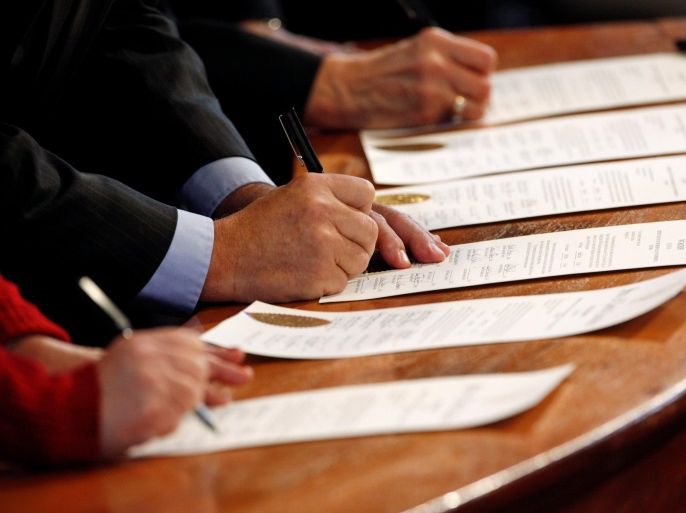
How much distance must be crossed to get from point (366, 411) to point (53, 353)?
295 mm


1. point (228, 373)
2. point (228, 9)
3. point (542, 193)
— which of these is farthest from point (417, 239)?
point (228, 9)

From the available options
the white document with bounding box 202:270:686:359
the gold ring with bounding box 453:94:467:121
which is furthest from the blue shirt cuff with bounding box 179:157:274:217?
the gold ring with bounding box 453:94:467:121

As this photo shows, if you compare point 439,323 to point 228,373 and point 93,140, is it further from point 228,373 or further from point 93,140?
point 93,140

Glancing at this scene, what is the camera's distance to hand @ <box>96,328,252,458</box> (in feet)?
2.75

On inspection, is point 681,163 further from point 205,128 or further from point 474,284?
point 205,128

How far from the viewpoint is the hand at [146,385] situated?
837 mm

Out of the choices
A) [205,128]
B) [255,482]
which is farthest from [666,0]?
[255,482]

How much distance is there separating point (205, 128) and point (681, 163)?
69cm

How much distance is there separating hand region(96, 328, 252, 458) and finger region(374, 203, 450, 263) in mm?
448

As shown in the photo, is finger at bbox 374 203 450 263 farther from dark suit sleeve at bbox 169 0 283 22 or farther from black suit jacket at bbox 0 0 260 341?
dark suit sleeve at bbox 169 0 283 22

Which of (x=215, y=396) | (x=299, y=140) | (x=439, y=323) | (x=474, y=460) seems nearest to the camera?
(x=474, y=460)

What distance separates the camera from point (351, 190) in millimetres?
1226

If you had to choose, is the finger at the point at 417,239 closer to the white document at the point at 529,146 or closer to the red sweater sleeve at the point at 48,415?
the white document at the point at 529,146

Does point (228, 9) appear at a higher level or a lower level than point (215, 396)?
lower
